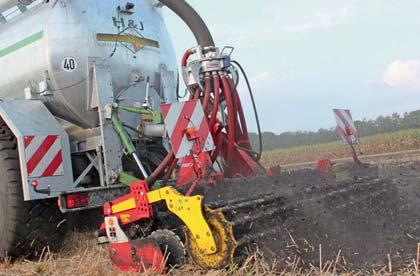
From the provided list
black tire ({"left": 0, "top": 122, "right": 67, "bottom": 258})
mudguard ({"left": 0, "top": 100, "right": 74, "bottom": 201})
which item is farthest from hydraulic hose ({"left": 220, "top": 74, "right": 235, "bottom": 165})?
black tire ({"left": 0, "top": 122, "right": 67, "bottom": 258})

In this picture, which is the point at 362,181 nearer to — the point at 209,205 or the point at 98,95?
the point at 209,205

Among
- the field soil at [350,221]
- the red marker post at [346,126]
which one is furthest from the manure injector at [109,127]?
the red marker post at [346,126]

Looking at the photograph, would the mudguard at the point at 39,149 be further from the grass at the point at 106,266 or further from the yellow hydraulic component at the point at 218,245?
the yellow hydraulic component at the point at 218,245

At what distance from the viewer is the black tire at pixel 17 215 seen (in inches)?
175

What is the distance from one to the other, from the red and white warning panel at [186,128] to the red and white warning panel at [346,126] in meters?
2.59

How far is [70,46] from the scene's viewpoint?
4.78 meters

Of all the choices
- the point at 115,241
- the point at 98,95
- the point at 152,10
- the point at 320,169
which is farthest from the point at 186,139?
the point at 152,10

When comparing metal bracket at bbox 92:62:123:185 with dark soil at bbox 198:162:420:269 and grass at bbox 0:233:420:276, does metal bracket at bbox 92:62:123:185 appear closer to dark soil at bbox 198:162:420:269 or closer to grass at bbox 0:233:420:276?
grass at bbox 0:233:420:276

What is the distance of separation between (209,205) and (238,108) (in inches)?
58.6

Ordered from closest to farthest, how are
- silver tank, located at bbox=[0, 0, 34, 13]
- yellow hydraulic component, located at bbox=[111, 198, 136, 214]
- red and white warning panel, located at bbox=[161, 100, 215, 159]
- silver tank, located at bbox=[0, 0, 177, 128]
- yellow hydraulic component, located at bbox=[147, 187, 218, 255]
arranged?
yellow hydraulic component, located at bbox=[147, 187, 218, 255] → yellow hydraulic component, located at bbox=[111, 198, 136, 214] → red and white warning panel, located at bbox=[161, 100, 215, 159] → silver tank, located at bbox=[0, 0, 177, 128] → silver tank, located at bbox=[0, 0, 34, 13]

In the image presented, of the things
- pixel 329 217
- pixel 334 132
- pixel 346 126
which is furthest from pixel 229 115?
pixel 334 132

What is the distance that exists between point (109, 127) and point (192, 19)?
1660mm

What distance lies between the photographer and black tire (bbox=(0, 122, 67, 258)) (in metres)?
4.44

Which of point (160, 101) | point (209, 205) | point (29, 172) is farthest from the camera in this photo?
point (160, 101)
